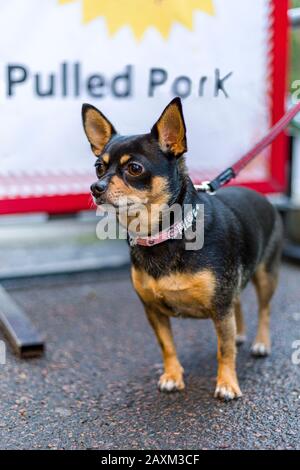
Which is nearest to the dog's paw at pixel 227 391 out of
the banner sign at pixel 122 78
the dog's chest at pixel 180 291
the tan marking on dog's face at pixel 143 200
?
the dog's chest at pixel 180 291

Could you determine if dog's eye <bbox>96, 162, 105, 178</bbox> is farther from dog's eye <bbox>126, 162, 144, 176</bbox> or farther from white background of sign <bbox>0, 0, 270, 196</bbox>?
white background of sign <bbox>0, 0, 270, 196</bbox>

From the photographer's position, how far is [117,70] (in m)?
3.86

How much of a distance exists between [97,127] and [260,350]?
1.36 metres

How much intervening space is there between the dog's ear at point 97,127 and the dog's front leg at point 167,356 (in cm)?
73

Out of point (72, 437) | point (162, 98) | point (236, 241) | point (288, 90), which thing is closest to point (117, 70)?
point (162, 98)

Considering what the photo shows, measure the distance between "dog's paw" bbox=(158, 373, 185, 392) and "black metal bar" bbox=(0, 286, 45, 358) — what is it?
72 cm

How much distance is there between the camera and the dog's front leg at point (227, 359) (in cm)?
271

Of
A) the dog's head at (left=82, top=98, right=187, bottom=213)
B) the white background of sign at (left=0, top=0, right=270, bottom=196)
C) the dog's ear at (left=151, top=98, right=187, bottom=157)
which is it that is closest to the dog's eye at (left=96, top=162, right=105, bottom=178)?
the dog's head at (left=82, top=98, right=187, bottom=213)

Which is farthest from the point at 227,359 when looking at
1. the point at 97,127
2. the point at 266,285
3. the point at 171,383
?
the point at 97,127

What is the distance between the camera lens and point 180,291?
8.61ft

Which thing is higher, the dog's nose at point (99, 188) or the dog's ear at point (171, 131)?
the dog's ear at point (171, 131)

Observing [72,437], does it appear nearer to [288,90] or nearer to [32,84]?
[32,84]

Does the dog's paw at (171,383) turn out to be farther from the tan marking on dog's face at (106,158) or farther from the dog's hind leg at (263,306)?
the tan marking on dog's face at (106,158)
